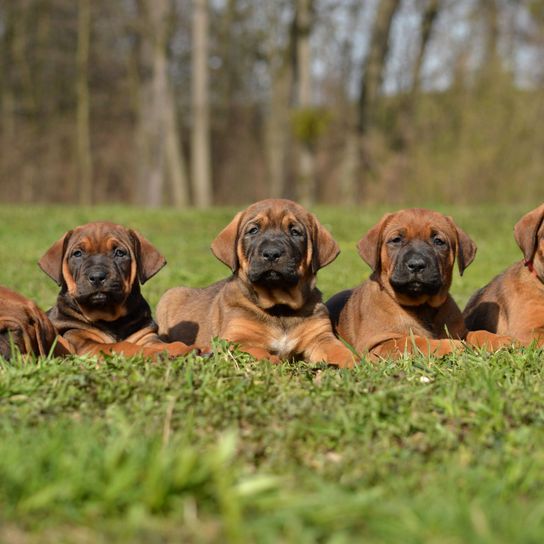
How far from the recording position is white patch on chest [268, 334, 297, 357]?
685cm

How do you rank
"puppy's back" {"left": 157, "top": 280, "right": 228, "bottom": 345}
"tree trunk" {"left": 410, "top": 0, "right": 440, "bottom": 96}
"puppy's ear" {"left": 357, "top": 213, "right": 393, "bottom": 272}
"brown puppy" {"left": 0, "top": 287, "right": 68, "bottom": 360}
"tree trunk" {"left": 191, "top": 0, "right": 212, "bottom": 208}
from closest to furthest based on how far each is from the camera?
1. "brown puppy" {"left": 0, "top": 287, "right": 68, "bottom": 360}
2. "puppy's ear" {"left": 357, "top": 213, "right": 393, "bottom": 272}
3. "puppy's back" {"left": 157, "top": 280, "right": 228, "bottom": 345}
4. "tree trunk" {"left": 191, "top": 0, "right": 212, "bottom": 208}
5. "tree trunk" {"left": 410, "top": 0, "right": 440, "bottom": 96}

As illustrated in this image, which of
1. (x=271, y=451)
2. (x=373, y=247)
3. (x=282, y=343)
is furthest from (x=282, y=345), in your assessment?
(x=271, y=451)

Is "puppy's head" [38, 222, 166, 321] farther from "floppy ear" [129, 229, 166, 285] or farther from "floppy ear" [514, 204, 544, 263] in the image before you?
"floppy ear" [514, 204, 544, 263]

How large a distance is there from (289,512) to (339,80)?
3845cm

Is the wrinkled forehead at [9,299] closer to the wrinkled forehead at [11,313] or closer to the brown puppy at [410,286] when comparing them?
the wrinkled forehead at [11,313]

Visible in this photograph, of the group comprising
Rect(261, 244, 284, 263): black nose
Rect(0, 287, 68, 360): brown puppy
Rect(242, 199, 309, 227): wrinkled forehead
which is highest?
Rect(242, 199, 309, 227): wrinkled forehead

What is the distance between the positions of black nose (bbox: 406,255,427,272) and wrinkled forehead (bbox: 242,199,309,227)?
3.00 feet

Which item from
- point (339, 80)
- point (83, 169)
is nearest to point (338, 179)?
point (339, 80)

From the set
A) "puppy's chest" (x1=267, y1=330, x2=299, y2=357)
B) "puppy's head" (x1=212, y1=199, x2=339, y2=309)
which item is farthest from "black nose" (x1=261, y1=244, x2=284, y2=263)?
"puppy's chest" (x1=267, y1=330, x2=299, y2=357)

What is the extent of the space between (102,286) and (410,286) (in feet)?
7.91

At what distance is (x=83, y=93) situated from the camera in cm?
A: 3678

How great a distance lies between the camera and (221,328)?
712 cm

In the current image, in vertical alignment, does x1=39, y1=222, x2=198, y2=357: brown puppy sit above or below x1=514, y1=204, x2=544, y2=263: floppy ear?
below

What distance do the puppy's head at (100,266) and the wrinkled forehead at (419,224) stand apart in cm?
199
